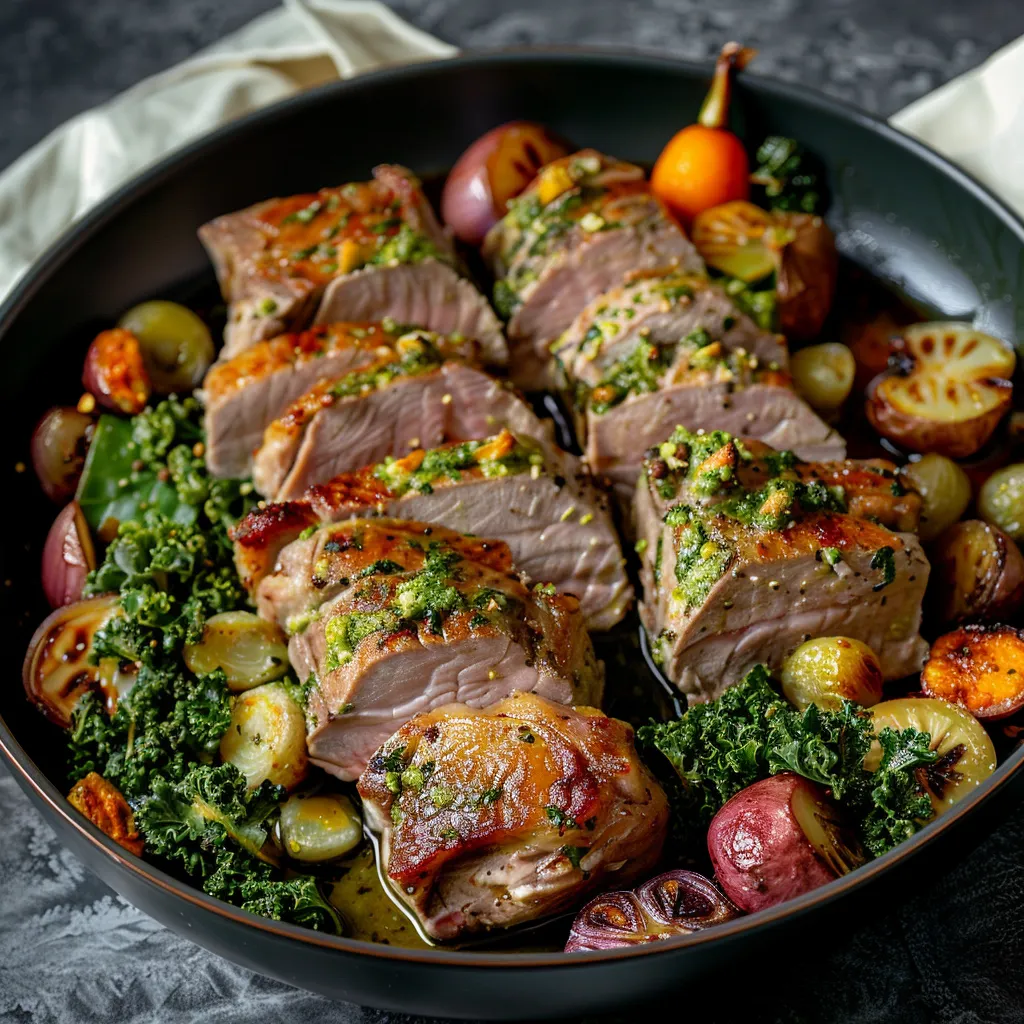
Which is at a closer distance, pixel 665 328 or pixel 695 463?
pixel 695 463

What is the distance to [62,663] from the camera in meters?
3.64

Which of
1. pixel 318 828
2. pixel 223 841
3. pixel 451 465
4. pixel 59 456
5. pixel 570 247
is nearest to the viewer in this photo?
pixel 223 841

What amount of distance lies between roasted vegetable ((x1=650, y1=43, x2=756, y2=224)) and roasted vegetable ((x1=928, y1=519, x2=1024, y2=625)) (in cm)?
165

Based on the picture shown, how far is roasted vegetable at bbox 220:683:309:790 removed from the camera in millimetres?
3422

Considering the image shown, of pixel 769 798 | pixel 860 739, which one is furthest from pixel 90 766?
pixel 860 739

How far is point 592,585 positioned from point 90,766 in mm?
1569

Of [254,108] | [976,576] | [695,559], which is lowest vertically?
[976,576]

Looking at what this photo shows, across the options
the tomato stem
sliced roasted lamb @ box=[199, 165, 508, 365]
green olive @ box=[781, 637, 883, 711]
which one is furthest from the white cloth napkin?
green olive @ box=[781, 637, 883, 711]

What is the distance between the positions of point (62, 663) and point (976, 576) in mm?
2738

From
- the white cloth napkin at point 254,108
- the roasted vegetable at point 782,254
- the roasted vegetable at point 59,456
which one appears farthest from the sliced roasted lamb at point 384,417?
the white cloth napkin at point 254,108

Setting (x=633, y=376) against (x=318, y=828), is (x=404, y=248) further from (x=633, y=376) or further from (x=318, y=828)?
(x=318, y=828)

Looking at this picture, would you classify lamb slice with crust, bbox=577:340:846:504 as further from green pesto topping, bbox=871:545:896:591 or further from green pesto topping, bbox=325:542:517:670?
green pesto topping, bbox=325:542:517:670

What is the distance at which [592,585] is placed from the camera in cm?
387

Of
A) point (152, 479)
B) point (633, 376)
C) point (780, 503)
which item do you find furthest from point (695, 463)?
point (152, 479)
